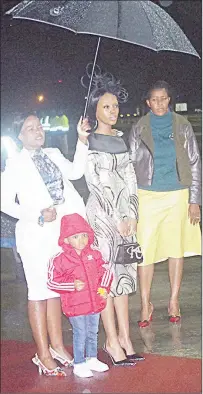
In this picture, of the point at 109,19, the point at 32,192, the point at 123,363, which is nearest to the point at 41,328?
the point at 123,363

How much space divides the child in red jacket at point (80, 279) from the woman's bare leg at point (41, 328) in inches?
4.7

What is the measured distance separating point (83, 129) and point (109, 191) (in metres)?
0.30

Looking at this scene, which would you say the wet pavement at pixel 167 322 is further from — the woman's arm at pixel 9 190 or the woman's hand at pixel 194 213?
the woman's arm at pixel 9 190

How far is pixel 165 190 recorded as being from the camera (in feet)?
12.4

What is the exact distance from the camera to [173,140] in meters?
3.73

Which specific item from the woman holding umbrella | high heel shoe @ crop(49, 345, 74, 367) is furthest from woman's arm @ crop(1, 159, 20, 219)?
high heel shoe @ crop(49, 345, 74, 367)

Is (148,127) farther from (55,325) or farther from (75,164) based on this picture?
(55,325)

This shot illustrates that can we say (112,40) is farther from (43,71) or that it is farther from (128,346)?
(128,346)

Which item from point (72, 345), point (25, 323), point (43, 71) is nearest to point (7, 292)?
point (25, 323)

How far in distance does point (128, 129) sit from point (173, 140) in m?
0.21

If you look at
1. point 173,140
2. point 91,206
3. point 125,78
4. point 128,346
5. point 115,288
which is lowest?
point 128,346

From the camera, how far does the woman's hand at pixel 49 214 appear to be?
3564 mm

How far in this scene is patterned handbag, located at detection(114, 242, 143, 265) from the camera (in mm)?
3654

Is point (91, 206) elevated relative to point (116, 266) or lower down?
elevated
